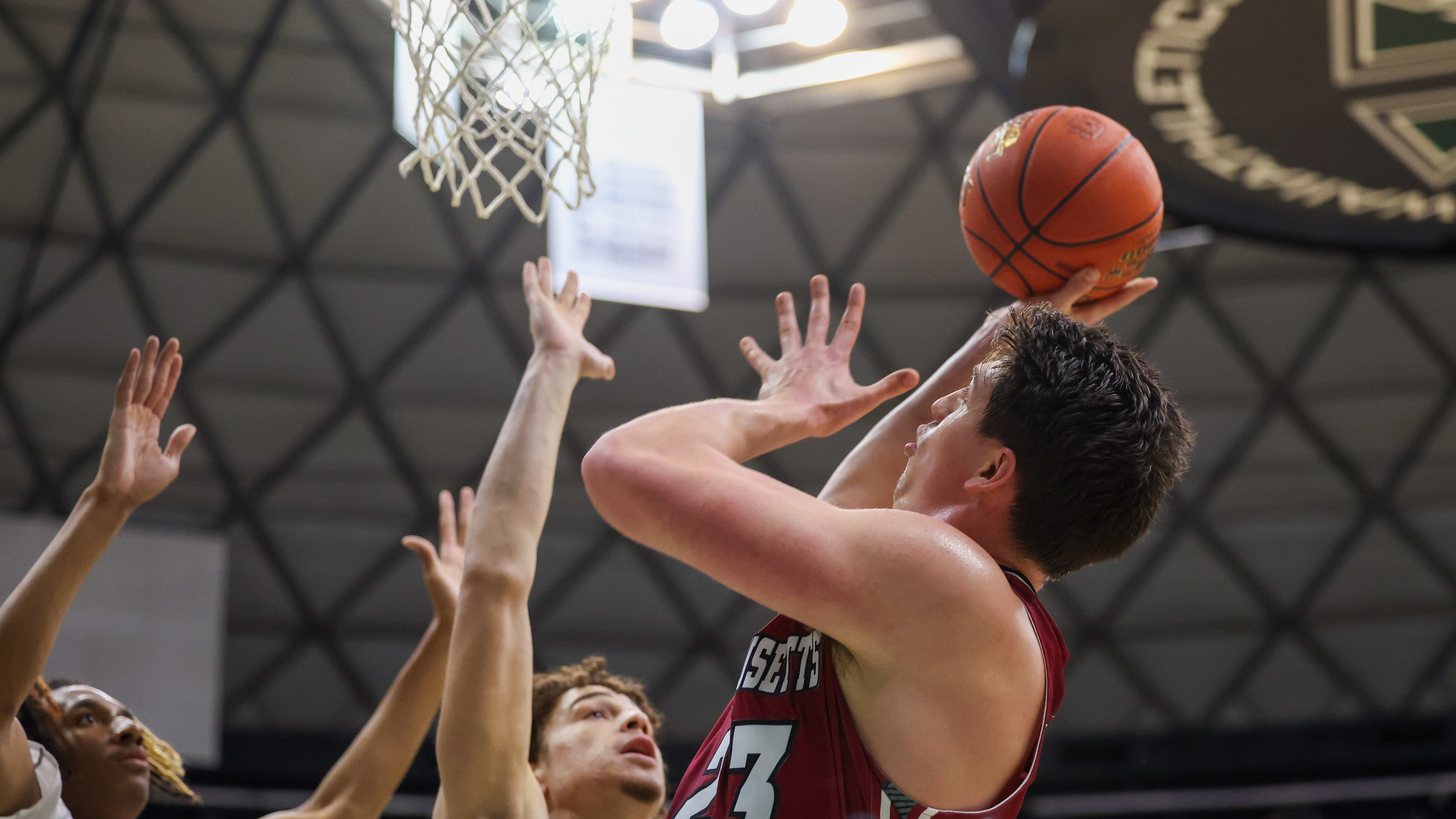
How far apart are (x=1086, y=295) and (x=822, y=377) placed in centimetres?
107

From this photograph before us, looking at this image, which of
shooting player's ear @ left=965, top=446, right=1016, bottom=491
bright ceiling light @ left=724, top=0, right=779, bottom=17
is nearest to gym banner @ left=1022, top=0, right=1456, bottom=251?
bright ceiling light @ left=724, top=0, right=779, bottom=17

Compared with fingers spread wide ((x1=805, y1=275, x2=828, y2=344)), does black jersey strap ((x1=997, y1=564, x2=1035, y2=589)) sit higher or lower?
lower

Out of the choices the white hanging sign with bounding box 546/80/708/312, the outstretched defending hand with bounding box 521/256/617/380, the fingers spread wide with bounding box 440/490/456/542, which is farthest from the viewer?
the white hanging sign with bounding box 546/80/708/312

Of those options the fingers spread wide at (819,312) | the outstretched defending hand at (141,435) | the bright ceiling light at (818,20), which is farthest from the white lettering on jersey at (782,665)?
the bright ceiling light at (818,20)

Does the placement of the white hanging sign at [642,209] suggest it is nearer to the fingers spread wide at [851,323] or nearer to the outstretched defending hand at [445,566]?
the outstretched defending hand at [445,566]

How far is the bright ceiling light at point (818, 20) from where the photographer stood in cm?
968

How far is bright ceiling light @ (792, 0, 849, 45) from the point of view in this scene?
Answer: 968 centimetres

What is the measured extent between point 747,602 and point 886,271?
4133 millimetres

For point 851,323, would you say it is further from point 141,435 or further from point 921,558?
point 141,435

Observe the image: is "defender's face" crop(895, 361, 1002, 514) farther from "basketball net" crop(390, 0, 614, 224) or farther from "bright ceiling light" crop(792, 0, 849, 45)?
"bright ceiling light" crop(792, 0, 849, 45)

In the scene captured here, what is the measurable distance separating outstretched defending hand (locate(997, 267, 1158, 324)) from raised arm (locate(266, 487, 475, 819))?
213 centimetres

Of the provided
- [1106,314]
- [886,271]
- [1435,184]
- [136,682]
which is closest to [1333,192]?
[1435,184]

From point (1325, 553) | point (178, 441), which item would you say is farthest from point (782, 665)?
point (1325, 553)

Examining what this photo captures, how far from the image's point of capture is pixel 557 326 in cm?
382
